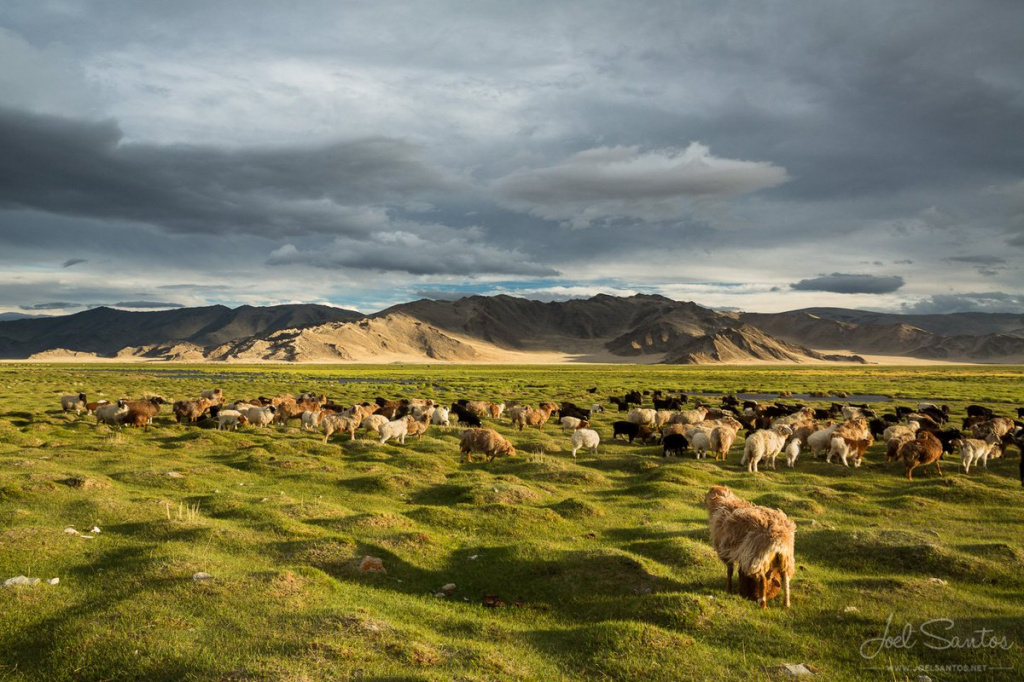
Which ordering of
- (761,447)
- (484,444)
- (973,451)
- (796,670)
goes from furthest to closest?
(484,444) → (761,447) → (973,451) → (796,670)

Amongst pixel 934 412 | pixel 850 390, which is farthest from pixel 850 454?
pixel 850 390

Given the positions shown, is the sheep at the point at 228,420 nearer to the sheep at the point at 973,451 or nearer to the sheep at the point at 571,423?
the sheep at the point at 571,423

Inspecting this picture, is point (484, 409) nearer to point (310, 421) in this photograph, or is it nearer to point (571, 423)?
point (571, 423)

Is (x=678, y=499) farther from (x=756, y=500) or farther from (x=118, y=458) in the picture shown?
(x=118, y=458)

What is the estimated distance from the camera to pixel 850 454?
85.2 feet

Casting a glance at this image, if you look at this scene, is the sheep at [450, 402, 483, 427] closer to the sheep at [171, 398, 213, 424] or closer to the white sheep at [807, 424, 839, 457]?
the sheep at [171, 398, 213, 424]

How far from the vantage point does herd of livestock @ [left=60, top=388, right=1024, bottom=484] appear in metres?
25.4

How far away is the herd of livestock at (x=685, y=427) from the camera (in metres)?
25.4

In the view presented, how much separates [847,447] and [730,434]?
4.80 m

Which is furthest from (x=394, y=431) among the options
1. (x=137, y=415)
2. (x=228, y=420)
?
(x=137, y=415)

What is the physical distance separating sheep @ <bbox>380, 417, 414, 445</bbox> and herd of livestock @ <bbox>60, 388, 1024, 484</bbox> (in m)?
0.05

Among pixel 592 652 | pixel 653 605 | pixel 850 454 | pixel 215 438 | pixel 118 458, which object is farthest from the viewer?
pixel 215 438

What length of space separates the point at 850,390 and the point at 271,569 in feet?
291

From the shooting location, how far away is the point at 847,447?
25.5 m
